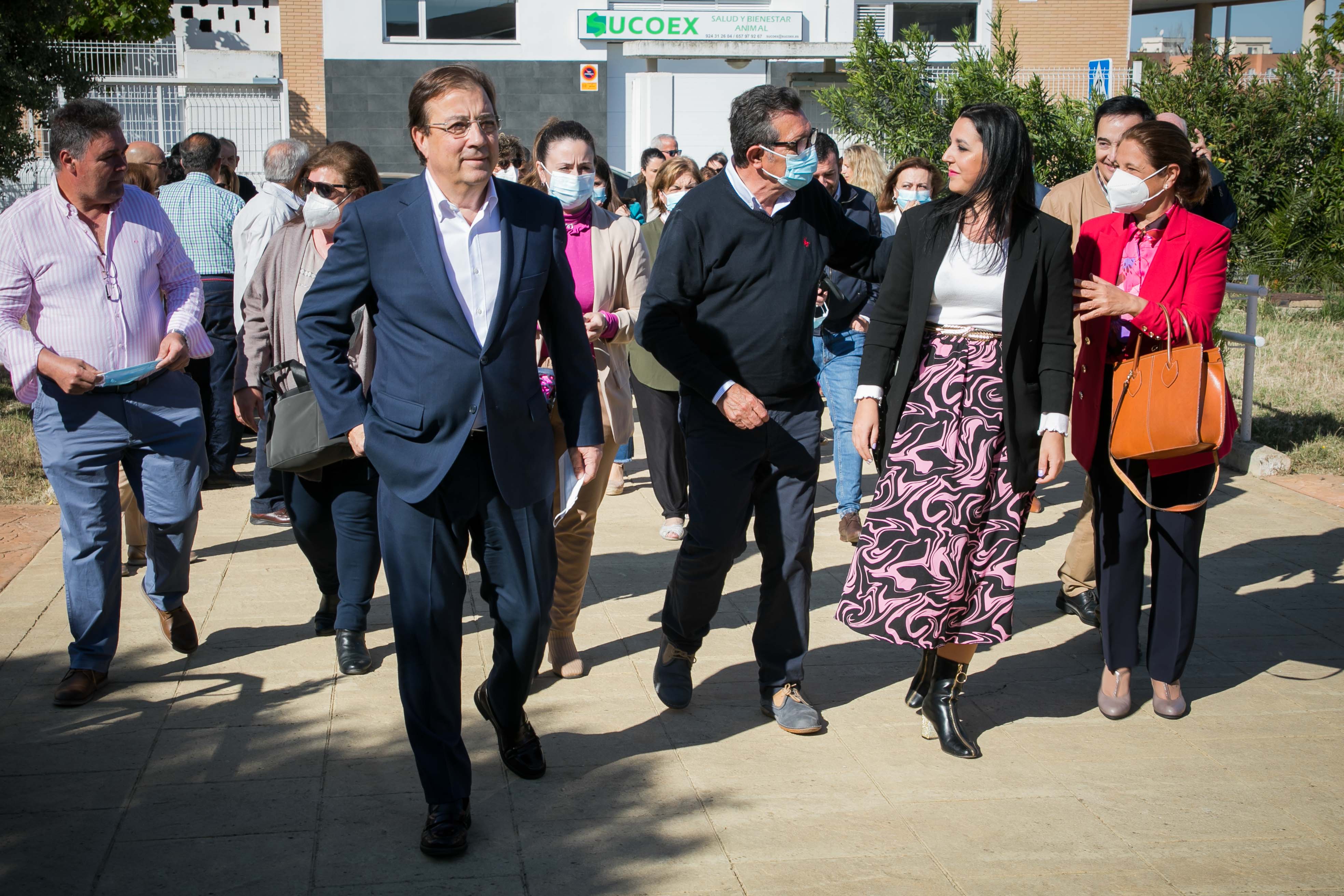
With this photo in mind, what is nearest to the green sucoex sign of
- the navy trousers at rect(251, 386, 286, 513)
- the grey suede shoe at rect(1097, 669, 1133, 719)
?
the navy trousers at rect(251, 386, 286, 513)

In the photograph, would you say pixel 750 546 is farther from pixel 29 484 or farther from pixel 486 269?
pixel 29 484

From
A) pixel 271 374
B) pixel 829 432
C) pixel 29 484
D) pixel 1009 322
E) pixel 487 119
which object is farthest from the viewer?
pixel 829 432

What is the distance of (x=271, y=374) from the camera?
5.00 m

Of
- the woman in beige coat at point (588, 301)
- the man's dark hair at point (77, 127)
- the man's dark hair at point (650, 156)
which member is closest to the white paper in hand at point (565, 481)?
the woman in beige coat at point (588, 301)

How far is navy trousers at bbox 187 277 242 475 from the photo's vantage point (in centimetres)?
786

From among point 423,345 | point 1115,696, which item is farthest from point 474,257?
point 1115,696

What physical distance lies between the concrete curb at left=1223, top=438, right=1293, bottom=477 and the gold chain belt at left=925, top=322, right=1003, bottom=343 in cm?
475

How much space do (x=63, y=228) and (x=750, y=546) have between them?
3717mm

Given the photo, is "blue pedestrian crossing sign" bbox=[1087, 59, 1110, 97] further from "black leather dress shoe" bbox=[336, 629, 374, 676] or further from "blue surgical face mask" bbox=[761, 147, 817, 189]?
"black leather dress shoe" bbox=[336, 629, 374, 676]

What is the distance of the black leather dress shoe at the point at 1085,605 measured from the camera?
534 cm

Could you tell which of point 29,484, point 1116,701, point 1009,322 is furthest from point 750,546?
point 29,484

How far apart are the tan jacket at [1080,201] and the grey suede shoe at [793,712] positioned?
2553mm

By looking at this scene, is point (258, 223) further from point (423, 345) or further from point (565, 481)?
point (423, 345)

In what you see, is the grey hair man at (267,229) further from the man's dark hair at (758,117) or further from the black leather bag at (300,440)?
the man's dark hair at (758,117)
